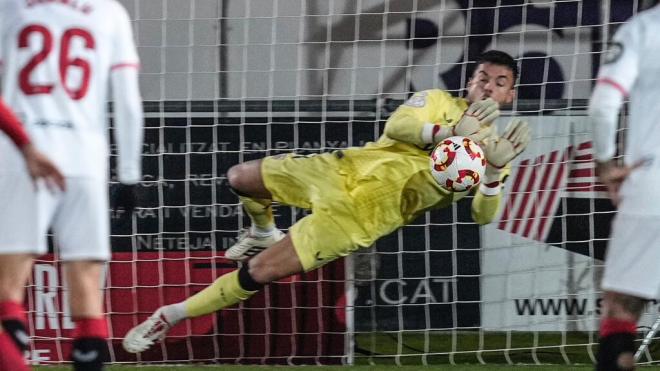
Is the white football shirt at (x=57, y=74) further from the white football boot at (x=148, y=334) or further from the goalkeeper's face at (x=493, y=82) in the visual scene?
the goalkeeper's face at (x=493, y=82)

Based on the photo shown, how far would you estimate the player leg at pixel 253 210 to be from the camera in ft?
21.8

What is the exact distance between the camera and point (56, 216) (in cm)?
417

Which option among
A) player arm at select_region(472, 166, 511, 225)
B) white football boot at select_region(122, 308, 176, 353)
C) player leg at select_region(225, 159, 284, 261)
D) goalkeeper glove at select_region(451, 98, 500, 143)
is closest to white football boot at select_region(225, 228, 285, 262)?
player leg at select_region(225, 159, 284, 261)

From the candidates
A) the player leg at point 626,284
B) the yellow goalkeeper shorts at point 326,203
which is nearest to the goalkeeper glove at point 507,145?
the yellow goalkeeper shorts at point 326,203

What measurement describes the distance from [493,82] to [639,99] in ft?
7.91

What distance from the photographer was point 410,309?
7.46 m

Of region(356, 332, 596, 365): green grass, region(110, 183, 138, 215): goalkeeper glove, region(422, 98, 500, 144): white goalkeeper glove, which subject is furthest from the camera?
region(356, 332, 596, 365): green grass

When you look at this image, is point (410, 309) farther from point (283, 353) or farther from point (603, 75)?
point (603, 75)

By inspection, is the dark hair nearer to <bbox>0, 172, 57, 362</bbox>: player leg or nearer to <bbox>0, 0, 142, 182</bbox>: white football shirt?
<bbox>0, 0, 142, 182</bbox>: white football shirt

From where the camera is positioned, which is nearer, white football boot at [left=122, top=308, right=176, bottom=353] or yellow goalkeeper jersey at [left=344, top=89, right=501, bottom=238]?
yellow goalkeeper jersey at [left=344, top=89, right=501, bottom=238]

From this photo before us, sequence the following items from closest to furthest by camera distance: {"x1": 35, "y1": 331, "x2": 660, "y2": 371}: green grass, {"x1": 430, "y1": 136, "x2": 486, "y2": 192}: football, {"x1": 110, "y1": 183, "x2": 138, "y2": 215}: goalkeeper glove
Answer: {"x1": 110, "y1": 183, "x2": 138, "y2": 215}: goalkeeper glove < {"x1": 430, "y1": 136, "x2": 486, "y2": 192}: football < {"x1": 35, "y1": 331, "x2": 660, "y2": 371}: green grass

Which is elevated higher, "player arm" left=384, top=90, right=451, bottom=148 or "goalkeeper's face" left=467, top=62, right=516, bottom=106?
"goalkeeper's face" left=467, top=62, right=516, bottom=106

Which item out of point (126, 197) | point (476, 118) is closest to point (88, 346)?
point (126, 197)

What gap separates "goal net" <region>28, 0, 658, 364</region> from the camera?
7.04 metres
